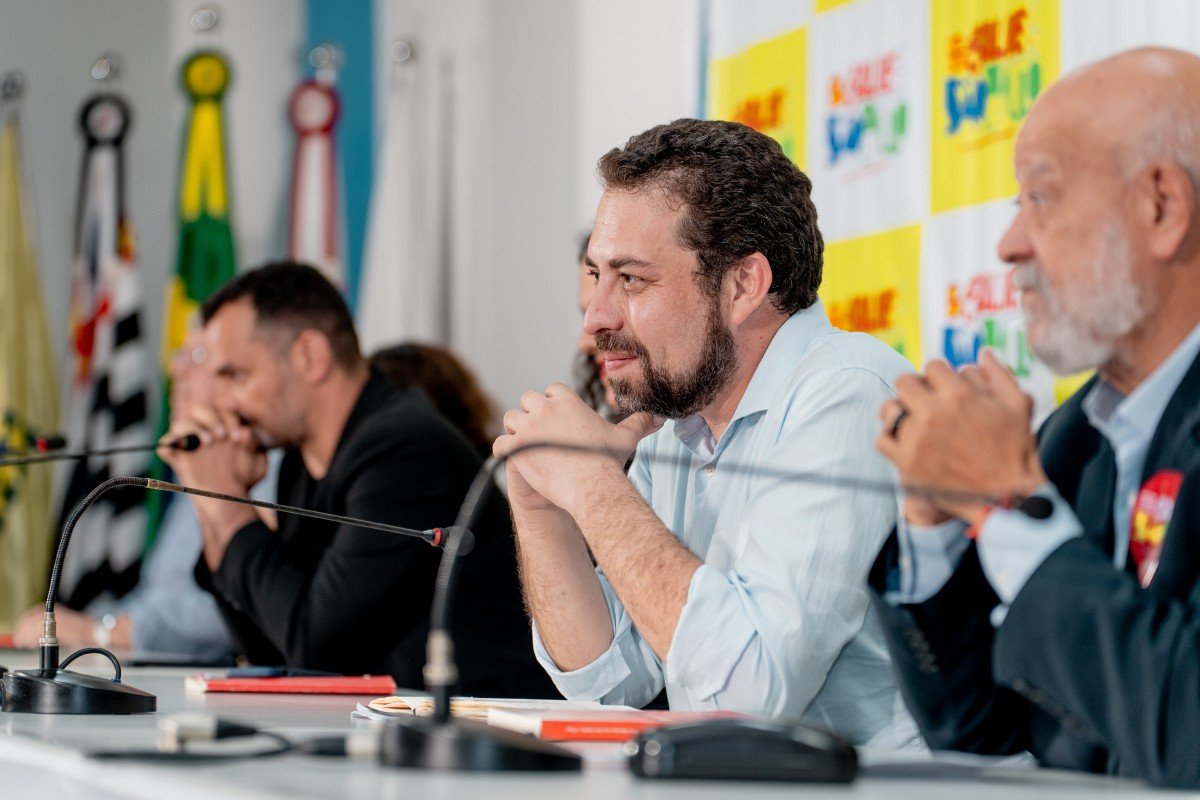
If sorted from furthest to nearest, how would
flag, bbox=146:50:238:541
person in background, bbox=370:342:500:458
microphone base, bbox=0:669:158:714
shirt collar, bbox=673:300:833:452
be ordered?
flag, bbox=146:50:238:541 → person in background, bbox=370:342:500:458 → shirt collar, bbox=673:300:833:452 → microphone base, bbox=0:669:158:714

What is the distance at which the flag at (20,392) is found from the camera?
4.62 meters

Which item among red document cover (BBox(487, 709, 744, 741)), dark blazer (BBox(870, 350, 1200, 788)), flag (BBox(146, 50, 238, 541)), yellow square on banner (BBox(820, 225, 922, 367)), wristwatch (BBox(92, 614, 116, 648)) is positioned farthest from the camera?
flag (BBox(146, 50, 238, 541))

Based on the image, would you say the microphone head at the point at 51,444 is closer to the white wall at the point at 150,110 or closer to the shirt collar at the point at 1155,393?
the shirt collar at the point at 1155,393

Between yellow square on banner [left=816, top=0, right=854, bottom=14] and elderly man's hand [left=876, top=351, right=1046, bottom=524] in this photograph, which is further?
yellow square on banner [left=816, top=0, right=854, bottom=14]

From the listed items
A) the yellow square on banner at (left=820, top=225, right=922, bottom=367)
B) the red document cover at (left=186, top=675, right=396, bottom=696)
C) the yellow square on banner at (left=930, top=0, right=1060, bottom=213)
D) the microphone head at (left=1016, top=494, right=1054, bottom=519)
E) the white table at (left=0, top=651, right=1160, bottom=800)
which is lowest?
the red document cover at (left=186, top=675, right=396, bottom=696)

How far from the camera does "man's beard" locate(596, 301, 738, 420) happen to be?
6.62 ft

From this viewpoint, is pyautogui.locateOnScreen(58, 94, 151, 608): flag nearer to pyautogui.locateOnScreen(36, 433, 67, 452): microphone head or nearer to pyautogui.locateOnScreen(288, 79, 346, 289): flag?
pyautogui.locateOnScreen(288, 79, 346, 289): flag

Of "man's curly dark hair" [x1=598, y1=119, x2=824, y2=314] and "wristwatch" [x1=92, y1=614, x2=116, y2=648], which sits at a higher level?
"man's curly dark hair" [x1=598, y1=119, x2=824, y2=314]

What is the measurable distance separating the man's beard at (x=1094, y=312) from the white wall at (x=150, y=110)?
12.8ft

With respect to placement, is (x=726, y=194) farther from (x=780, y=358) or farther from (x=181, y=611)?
(x=181, y=611)

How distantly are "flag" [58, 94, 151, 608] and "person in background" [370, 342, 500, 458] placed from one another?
132cm

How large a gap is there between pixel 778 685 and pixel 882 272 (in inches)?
55.9

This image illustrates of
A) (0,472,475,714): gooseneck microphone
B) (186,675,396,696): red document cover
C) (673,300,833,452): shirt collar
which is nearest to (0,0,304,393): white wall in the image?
(186,675,396,696): red document cover

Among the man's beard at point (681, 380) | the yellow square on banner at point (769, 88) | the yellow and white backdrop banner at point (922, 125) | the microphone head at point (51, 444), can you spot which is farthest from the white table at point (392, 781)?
the yellow square on banner at point (769, 88)
